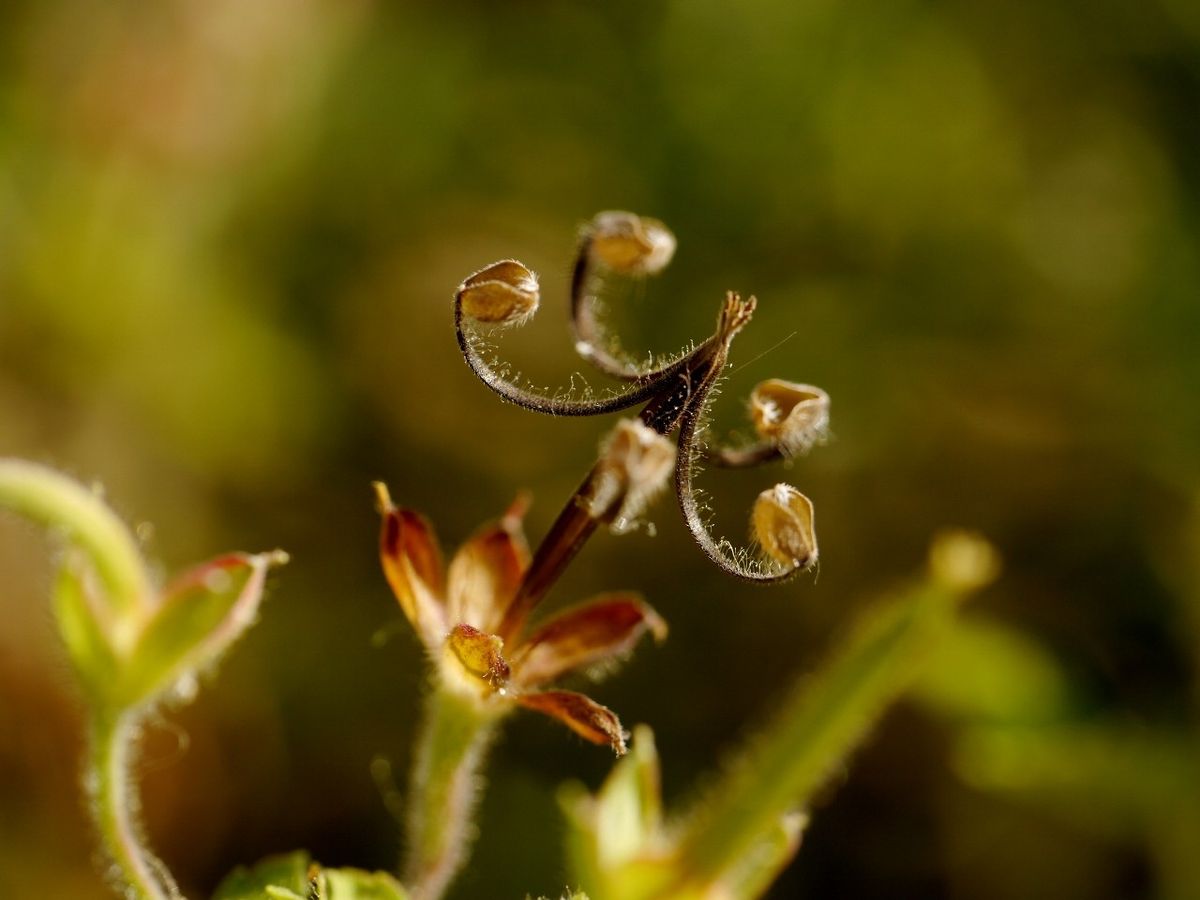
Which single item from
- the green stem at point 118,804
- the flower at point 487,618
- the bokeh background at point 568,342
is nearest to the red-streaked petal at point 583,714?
the flower at point 487,618

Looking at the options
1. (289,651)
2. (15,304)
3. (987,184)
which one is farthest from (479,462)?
(987,184)

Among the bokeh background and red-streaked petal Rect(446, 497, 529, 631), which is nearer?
red-streaked petal Rect(446, 497, 529, 631)

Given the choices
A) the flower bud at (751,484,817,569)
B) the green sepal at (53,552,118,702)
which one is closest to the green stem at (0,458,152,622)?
the green sepal at (53,552,118,702)

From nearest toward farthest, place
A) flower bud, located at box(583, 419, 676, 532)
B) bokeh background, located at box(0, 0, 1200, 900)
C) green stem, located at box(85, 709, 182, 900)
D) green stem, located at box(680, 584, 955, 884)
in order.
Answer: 1. flower bud, located at box(583, 419, 676, 532)
2. green stem, located at box(85, 709, 182, 900)
3. green stem, located at box(680, 584, 955, 884)
4. bokeh background, located at box(0, 0, 1200, 900)

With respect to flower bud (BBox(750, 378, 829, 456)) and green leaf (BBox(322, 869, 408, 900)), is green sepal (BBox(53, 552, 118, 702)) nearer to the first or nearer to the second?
green leaf (BBox(322, 869, 408, 900))

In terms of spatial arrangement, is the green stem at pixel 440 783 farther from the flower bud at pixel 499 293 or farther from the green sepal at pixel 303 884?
the flower bud at pixel 499 293

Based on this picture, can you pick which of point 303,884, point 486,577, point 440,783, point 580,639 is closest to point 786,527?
point 580,639

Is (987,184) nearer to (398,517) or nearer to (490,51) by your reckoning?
(490,51)

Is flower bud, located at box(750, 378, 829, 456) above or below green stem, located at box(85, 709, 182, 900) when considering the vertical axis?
above
